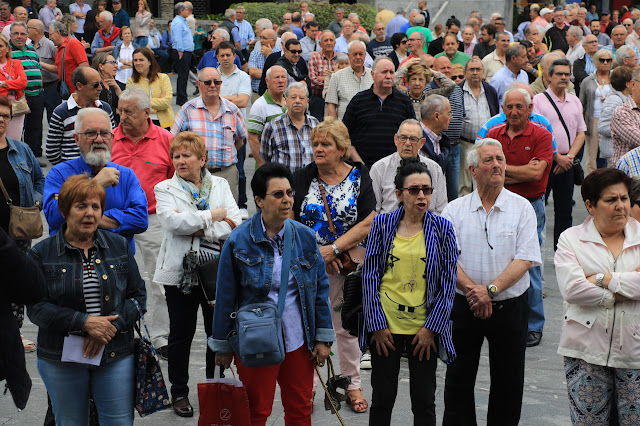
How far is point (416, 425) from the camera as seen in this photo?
5.28m

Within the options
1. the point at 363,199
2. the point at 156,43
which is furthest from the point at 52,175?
the point at 156,43

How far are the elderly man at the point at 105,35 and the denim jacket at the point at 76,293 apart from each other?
13.7m

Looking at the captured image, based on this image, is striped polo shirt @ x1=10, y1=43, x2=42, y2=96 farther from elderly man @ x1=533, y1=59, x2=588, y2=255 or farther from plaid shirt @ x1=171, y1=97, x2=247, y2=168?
elderly man @ x1=533, y1=59, x2=588, y2=255

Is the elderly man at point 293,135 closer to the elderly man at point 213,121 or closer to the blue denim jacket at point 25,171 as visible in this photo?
the elderly man at point 213,121

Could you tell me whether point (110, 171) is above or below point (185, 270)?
above

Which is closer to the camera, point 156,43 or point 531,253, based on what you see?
point 531,253

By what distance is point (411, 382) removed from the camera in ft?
17.2

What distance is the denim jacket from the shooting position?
4.79 metres

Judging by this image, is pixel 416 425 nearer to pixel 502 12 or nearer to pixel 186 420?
pixel 186 420

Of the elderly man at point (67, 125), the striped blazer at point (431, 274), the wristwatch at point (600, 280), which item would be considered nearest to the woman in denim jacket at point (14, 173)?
the elderly man at point (67, 125)

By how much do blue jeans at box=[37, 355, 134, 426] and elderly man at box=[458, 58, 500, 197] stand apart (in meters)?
6.21

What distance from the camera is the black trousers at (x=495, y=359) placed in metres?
5.59

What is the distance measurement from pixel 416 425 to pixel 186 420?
5.63 feet

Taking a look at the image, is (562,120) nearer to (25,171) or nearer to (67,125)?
(67,125)
